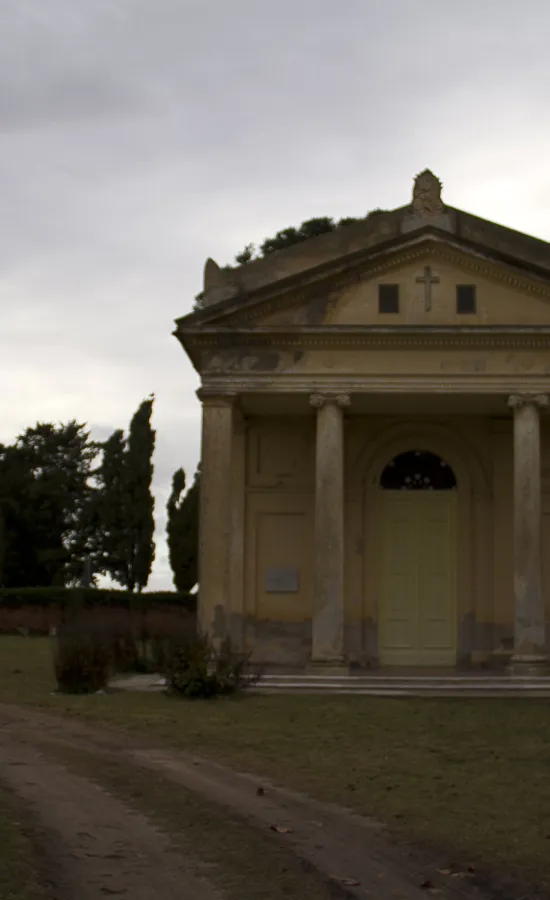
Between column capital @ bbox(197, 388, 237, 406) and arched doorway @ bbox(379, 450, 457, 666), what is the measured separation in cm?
378

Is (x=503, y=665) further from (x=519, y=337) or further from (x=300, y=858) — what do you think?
(x=300, y=858)

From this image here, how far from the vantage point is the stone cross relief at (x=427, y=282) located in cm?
1973

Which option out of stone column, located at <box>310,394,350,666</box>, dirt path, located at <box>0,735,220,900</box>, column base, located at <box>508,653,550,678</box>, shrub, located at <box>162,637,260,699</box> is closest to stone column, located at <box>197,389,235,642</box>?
stone column, located at <box>310,394,350,666</box>

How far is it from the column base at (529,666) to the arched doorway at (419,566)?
2.78 metres

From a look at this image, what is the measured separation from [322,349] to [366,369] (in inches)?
29.2

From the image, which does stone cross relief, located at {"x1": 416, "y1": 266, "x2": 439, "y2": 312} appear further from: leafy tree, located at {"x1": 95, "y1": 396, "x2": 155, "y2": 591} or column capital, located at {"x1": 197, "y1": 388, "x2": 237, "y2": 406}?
leafy tree, located at {"x1": 95, "y1": 396, "x2": 155, "y2": 591}

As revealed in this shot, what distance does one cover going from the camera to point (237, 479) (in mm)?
21516

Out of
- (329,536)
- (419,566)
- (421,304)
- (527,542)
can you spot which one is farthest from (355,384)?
(419,566)

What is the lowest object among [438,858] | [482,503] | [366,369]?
[438,858]

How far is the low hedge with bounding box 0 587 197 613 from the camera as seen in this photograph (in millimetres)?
40438

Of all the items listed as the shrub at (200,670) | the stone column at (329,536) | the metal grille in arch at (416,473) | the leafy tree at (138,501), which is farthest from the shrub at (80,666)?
the leafy tree at (138,501)

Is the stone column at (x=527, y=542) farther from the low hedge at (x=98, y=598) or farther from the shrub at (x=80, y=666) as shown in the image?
the low hedge at (x=98, y=598)

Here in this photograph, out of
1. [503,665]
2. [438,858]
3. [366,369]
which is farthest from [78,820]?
[503,665]

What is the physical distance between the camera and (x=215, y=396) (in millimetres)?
19484
